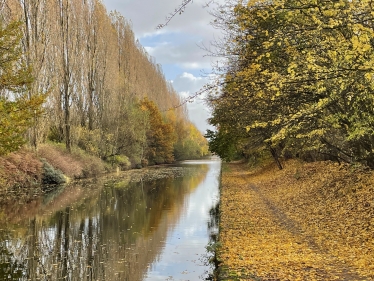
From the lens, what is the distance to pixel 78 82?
3444 centimetres

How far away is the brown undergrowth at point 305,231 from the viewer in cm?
633

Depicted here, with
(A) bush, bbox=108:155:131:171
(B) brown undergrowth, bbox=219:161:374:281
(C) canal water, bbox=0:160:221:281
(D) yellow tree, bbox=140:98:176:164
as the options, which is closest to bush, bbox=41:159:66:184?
(C) canal water, bbox=0:160:221:281

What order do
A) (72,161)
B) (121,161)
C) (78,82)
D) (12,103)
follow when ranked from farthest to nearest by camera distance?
1. (121,161)
2. (78,82)
3. (72,161)
4. (12,103)

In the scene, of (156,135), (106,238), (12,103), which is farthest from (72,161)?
(156,135)

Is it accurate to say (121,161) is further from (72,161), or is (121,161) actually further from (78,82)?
(72,161)

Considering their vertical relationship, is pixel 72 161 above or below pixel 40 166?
above

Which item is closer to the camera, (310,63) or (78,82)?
(310,63)

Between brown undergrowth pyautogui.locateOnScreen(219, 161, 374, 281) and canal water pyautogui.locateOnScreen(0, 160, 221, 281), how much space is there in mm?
933

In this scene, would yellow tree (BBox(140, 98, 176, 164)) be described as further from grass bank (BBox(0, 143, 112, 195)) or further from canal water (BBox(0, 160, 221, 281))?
canal water (BBox(0, 160, 221, 281))

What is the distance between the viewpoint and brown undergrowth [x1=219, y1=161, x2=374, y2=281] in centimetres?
633

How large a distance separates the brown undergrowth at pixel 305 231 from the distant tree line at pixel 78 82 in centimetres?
833

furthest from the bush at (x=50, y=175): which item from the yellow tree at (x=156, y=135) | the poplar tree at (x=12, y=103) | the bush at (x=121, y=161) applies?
the yellow tree at (x=156, y=135)

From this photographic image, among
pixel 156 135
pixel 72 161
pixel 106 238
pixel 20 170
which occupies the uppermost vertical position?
pixel 156 135

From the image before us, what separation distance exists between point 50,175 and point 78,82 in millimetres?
12621
